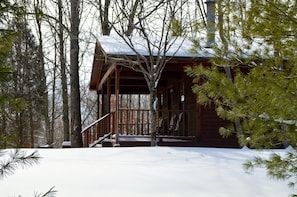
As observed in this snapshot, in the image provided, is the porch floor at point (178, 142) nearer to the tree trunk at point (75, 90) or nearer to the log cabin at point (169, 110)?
the log cabin at point (169, 110)

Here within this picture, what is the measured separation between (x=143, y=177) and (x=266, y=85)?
2498 millimetres

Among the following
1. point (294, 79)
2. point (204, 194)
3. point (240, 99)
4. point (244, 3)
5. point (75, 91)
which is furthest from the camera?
point (75, 91)

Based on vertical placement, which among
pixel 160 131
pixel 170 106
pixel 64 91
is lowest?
pixel 160 131

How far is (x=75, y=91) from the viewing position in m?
15.0

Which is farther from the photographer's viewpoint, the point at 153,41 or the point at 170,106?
the point at 170,106

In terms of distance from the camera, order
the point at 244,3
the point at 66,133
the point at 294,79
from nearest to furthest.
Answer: the point at 294,79, the point at 244,3, the point at 66,133

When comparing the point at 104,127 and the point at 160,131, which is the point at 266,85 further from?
the point at 160,131

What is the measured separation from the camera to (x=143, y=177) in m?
5.61

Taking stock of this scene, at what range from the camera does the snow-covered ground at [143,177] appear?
5004mm

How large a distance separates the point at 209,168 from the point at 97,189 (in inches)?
75.1

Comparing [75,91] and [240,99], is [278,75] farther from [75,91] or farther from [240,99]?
[75,91]

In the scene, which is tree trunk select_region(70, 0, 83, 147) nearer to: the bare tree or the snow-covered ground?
the bare tree

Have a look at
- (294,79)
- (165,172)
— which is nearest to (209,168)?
(165,172)

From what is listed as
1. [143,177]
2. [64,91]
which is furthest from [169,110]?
[64,91]
